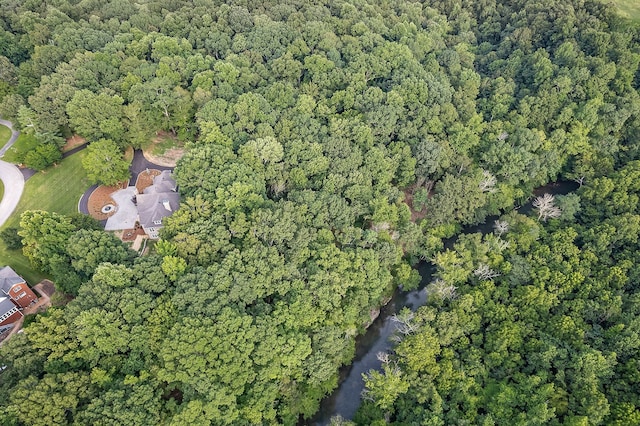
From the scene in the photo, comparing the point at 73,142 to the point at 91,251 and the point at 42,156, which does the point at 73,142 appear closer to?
the point at 42,156

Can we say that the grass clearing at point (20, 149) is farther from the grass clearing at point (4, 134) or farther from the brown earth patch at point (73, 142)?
the brown earth patch at point (73, 142)

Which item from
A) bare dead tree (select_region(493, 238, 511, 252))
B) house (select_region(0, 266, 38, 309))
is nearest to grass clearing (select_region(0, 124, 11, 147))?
house (select_region(0, 266, 38, 309))

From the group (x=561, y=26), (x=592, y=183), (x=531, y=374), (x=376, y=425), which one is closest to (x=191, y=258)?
(x=376, y=425)

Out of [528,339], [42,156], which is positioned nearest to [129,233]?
[42,156]

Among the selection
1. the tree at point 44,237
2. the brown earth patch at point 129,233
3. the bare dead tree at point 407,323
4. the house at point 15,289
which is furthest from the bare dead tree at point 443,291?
the house at point 15,289

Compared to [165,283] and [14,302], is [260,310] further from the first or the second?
[14,302]

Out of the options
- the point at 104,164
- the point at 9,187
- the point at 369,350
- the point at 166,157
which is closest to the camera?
the point at 369,350
